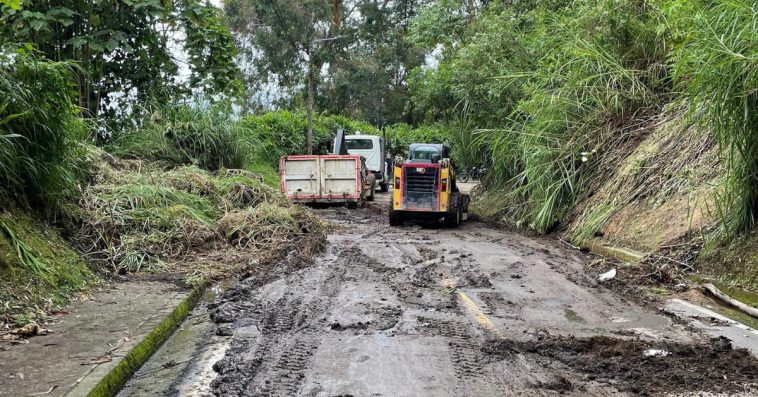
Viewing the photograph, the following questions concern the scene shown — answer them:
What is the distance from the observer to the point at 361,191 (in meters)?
22.4

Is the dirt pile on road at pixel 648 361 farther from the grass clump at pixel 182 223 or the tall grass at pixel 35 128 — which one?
the tall grass at pixel 35 128

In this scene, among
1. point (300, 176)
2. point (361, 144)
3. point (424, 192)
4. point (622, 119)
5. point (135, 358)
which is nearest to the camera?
point (135, 358)

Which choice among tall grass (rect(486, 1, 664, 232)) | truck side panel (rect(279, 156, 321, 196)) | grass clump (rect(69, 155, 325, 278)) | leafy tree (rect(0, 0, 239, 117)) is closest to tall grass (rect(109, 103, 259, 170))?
leafy tree (rect(0, 0, 239, 117))

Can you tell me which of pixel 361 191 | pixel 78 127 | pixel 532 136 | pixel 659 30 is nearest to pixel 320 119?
pixel 361 191

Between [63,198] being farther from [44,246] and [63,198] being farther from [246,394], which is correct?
[246,394]

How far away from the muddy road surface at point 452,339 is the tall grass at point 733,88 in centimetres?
213

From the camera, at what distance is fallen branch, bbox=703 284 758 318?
6.97m

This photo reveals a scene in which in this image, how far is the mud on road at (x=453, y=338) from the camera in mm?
4645

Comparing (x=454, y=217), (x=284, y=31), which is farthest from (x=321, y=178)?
(x=284, y=31)

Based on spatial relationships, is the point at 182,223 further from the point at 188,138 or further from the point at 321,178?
the point at 321,178

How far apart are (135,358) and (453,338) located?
107 inches

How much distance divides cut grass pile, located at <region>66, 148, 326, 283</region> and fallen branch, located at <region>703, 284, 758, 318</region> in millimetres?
6041

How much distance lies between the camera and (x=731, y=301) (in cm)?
740

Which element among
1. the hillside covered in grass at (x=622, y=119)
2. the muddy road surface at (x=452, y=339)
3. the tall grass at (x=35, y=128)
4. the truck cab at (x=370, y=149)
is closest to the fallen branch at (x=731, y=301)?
the hillside covered in grass at (x=622, y=119)
